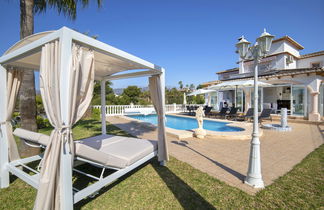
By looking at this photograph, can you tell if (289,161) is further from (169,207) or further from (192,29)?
Answer: (192,29)

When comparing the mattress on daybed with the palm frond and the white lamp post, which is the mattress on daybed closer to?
the white lamp post

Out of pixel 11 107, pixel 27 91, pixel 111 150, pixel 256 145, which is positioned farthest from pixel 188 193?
pixel 27 91

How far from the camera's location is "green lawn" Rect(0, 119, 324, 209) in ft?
8.09

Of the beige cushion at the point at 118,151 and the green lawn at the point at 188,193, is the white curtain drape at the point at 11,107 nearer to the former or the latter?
the green lawn at the point at 188,193

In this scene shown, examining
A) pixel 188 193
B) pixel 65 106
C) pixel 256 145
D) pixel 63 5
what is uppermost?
pixel 63 5

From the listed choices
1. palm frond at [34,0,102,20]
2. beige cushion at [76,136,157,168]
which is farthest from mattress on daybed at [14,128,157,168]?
palm frond at [34,0,102,20]

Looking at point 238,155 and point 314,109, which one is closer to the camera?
point 238,155

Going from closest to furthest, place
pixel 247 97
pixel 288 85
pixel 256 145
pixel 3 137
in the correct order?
1. pixel 256 145
2. pixel 3 137
3. pixel 288 85
4. pixel 247 97

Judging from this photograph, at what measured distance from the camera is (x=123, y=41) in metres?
13.4

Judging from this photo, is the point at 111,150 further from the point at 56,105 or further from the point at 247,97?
the point at 247,97

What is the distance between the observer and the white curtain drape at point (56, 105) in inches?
76.3

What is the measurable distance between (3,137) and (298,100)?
1635 cm

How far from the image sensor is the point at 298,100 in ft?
37.6

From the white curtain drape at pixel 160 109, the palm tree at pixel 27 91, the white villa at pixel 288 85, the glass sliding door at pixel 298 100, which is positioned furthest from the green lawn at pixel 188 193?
the glass sliding door at pixel 298 100
